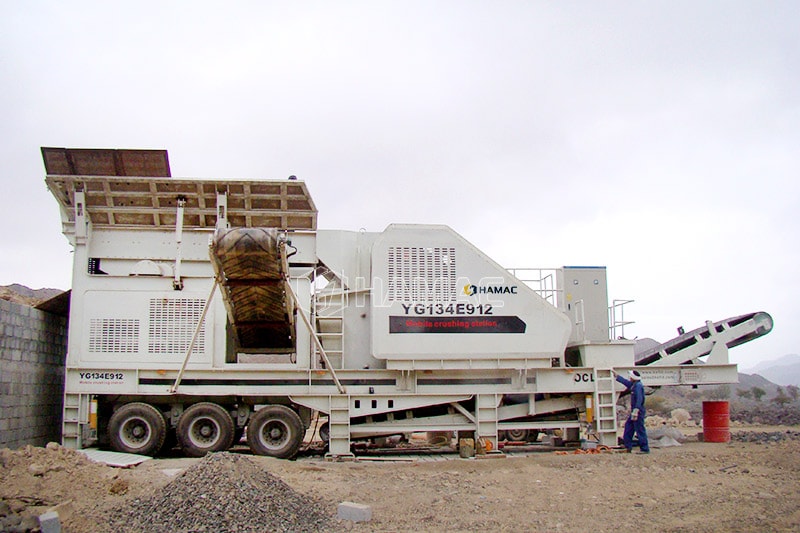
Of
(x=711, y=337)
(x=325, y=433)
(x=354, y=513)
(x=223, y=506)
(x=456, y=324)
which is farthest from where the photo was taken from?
(x=711, y=337)

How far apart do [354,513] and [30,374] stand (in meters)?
7.18

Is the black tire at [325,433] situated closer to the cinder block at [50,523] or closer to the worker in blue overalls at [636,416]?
the worker in blue overalls at [636,416]

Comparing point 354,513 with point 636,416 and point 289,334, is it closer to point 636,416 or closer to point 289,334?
point 289,334

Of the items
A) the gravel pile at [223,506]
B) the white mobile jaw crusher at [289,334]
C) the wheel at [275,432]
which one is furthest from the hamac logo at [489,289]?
the gravel pile at [223,506]

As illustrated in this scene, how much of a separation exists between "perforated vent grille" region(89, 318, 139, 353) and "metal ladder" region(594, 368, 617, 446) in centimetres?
780

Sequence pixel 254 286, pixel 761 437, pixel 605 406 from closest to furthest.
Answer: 1. pixel 254 286
2. pixel 605 406
3. pixel 761 437

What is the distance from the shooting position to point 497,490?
Result: 27.9 ft

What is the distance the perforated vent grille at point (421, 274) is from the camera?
1171cm

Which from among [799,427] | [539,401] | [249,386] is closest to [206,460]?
[249,386]

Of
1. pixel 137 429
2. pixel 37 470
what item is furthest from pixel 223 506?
pixel 137 429

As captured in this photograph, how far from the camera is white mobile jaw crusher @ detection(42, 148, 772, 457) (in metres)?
11.5

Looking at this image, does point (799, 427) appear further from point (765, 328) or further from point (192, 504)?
point (192, 504)

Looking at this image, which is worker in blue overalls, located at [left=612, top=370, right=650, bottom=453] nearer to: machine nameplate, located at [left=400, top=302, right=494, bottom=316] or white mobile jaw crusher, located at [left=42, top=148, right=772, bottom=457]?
white mobile jaw crusher, located at [left=42, top=148, right=772, bottom=457]

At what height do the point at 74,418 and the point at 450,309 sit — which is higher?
the point at 450,309
